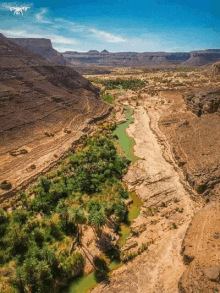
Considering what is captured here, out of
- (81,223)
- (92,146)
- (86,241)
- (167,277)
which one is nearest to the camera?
(167,277)

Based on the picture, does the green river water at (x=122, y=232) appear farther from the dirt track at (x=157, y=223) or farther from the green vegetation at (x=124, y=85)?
→ the green vegetation at (x=124, y=85)

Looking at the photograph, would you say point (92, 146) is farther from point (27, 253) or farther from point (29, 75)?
point (29, 75)

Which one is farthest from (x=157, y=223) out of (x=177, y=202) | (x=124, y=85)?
(x=124, y=85)

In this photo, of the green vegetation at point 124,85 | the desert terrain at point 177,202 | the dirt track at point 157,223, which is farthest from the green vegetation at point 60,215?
the green vegetation at point 124,85

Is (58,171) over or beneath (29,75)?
beneath

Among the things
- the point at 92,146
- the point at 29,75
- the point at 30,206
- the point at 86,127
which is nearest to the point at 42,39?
the point at 29,75

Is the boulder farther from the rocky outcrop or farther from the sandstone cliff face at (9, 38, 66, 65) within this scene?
the sandstone cliff face at (9, 38, 66, 65)
